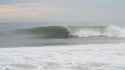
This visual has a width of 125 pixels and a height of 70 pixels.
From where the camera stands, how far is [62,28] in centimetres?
2819

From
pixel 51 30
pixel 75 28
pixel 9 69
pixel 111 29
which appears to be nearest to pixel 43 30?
pixel 51 30

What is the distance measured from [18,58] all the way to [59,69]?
86.6 inches

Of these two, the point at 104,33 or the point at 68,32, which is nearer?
the point at 68,32

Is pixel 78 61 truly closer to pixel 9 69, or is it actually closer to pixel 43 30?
pixel 9 69

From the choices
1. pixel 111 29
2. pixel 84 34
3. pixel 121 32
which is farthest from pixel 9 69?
pixel 111 29

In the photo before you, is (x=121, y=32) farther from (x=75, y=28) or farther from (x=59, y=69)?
(x=59, y=69)

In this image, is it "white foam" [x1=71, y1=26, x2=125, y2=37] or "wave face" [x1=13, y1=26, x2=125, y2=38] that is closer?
"wave face" [x1=13, y1=26, x2=125, y2=38]

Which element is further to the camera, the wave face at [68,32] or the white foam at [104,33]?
the white foam at [104,33]

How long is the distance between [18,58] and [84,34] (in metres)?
18.7

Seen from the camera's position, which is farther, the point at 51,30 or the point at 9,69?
the point at 51,30

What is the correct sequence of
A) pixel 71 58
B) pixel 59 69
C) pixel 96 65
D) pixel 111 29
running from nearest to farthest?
1. pixel 59 69
2. pixel 96 65
3. pixel 71 58
4. pixel 111 29

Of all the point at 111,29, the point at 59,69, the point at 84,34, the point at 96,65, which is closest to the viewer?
the point at 59,69

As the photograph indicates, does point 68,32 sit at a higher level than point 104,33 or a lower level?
higher

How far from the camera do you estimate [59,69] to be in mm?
6809
